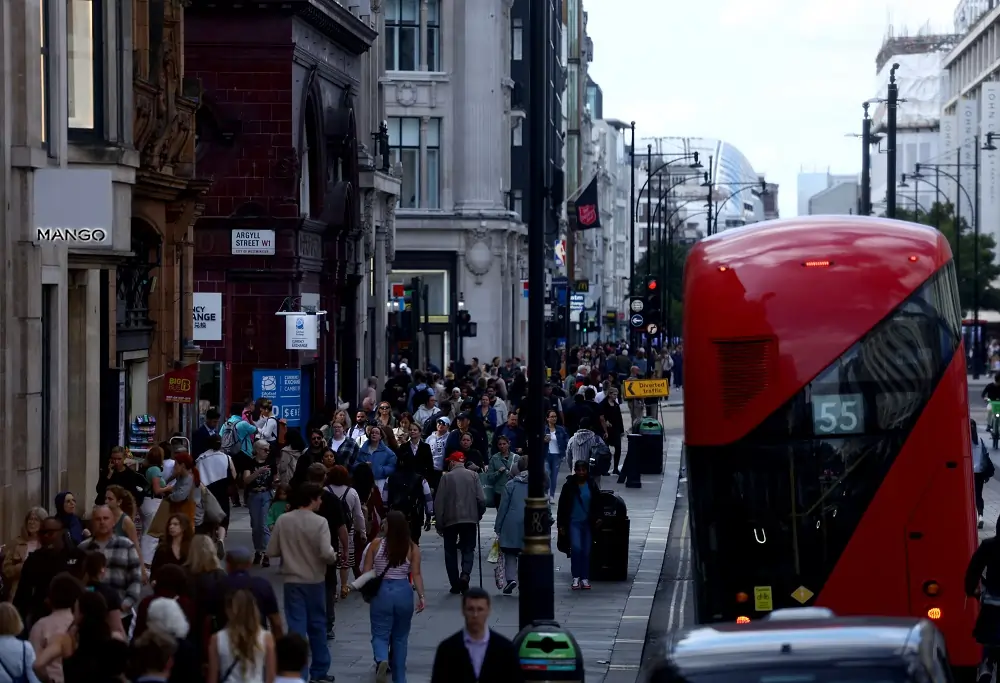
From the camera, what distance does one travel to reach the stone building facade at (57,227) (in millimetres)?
21188

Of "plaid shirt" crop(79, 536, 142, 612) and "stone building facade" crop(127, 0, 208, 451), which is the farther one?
"stone building facade" crop(127, 0, 208, 451)

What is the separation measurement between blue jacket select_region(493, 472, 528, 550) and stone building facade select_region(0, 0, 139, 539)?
4881mm

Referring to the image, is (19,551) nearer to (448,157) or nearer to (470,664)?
(470,664)

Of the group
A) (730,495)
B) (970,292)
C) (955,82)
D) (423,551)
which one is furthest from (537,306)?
(955,82)

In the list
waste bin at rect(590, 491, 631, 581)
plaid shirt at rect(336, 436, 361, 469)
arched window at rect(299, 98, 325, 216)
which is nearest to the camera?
waste bin at rect(590, 491, 631, 581)

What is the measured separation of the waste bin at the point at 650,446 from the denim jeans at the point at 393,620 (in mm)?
Answer: 22175

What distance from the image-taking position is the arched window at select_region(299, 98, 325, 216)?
41.1 metres

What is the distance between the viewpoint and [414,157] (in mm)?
72188

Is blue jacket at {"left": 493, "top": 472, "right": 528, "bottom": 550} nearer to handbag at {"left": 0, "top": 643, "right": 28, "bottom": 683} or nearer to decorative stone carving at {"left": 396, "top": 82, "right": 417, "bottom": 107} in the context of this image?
handbag at {"left": 0, "top": 643, "right": 28, "bottom": 683}

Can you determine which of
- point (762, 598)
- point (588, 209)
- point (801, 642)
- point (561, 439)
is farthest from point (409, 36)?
point (801, 642)

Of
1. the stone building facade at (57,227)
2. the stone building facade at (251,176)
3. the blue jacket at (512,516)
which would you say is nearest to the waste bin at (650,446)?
the stone building facade at (251,176)

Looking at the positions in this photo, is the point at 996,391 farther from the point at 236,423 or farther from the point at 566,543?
the point at 566,543

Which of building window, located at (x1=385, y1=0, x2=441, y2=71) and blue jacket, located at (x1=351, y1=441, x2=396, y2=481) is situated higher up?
building window, located at (x1=385, y1=0, x2=441, y2=71)

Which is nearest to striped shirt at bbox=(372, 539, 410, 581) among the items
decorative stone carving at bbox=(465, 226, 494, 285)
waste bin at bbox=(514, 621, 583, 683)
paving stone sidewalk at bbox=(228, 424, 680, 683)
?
paving stone sidewalk at bbox=(228, 424, 680, 683)
